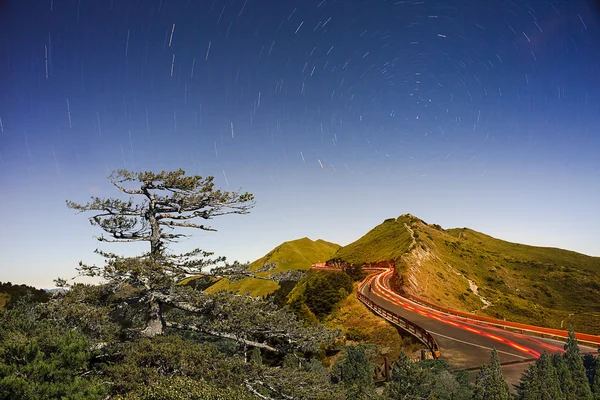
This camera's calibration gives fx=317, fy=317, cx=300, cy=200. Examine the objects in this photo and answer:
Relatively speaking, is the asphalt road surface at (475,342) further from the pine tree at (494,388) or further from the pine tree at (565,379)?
the pine tree at (494,388)

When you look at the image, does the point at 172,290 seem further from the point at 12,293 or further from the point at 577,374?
the point at 12,293

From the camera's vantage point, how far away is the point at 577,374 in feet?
39.6

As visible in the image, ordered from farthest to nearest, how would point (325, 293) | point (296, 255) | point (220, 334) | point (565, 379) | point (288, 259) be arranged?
point (296, 255) < point (288, 259) < point (325, 293) < point (565, 379) < point (220, 334)

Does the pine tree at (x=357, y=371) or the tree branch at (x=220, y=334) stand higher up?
the tree branch at (x=220, y=334)

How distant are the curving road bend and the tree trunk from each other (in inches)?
681

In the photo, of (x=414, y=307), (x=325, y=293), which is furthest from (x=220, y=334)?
(x=414, y=307)

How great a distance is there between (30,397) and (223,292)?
17.7 ft

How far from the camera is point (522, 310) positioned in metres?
56.5

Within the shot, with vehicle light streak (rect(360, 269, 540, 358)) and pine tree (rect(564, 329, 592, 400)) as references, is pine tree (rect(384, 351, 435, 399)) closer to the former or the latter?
pine tree (rect(564, 329, 592, 400))

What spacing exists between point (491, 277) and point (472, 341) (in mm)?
58973

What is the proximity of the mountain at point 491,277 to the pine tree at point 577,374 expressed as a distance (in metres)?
36.1

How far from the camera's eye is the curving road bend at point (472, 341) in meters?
20.4

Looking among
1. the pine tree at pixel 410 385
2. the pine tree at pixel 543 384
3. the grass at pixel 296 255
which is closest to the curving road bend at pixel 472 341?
the pine tree at pixel 543 384

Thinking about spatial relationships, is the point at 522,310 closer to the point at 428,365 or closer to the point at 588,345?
the point at 588,345
